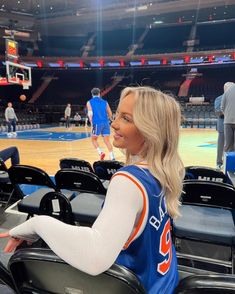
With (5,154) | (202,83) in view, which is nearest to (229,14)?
(202,83)

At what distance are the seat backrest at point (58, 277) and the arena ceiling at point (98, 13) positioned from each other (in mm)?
18313

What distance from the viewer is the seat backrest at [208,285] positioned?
0.79m

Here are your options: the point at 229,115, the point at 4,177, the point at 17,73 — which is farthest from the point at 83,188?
the point at 17,73

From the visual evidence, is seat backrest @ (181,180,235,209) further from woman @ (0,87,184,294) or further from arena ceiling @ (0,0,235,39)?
arena ceiling @ (0,0,235,39)

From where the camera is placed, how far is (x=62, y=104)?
2508 cm

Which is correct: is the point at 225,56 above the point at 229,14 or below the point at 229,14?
below

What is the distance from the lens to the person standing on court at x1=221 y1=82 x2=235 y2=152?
4.63 meters

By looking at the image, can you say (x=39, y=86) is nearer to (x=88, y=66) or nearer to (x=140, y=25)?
(x=88, y=66)

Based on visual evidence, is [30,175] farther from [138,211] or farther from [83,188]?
[138,211]

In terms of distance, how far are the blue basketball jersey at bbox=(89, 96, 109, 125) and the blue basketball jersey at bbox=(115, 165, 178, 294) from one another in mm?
5897

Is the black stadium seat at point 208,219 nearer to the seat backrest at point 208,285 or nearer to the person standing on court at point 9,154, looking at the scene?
the seat backrest at point 208,285

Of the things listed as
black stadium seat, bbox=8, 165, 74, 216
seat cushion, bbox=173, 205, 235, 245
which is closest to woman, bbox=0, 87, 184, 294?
seat cushion, bbox=173, 205, 235, 245

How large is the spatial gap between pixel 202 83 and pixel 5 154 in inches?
860

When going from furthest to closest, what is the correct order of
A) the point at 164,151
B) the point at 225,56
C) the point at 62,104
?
the point at 62,104
the point at 225,56
the point at 164,151
